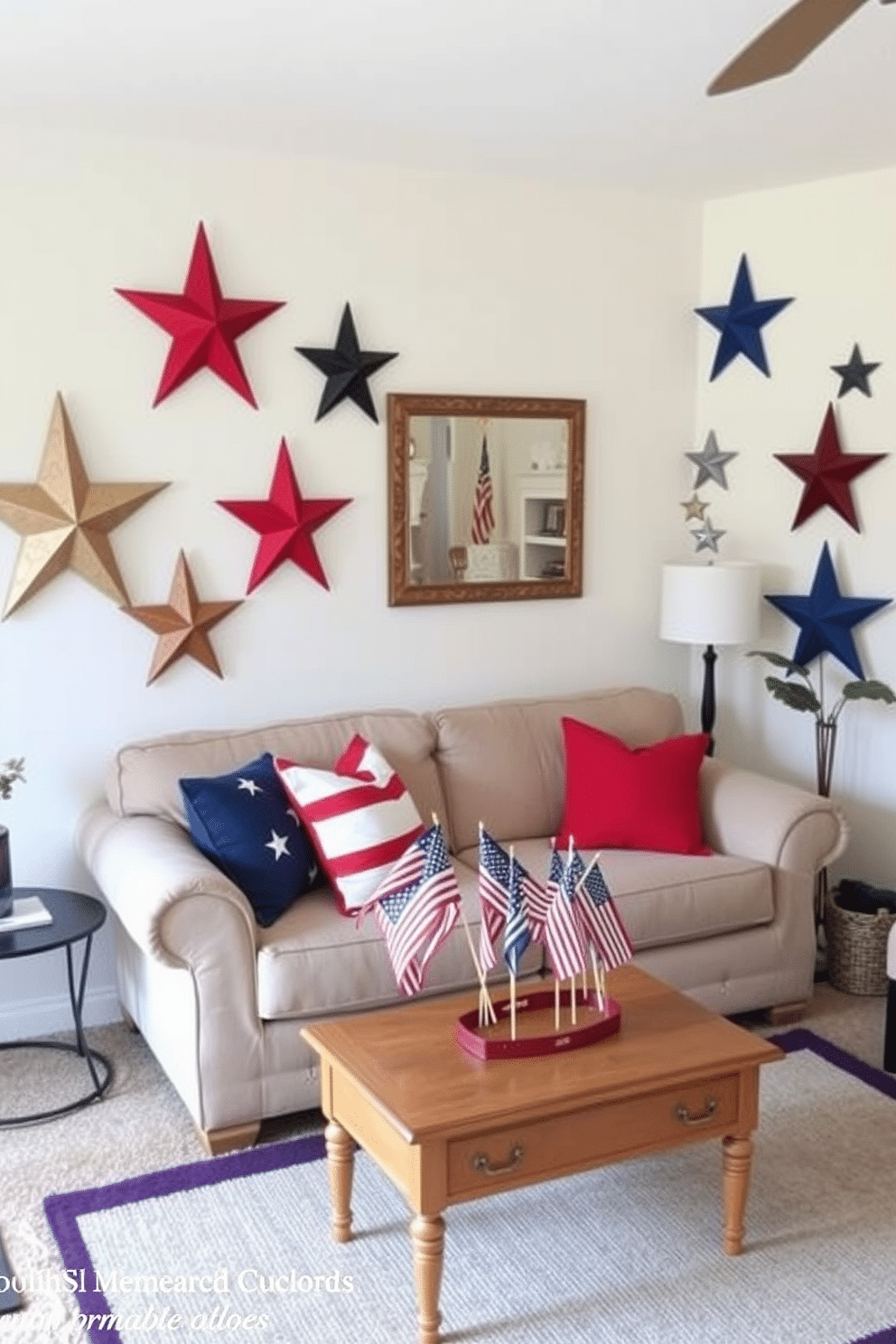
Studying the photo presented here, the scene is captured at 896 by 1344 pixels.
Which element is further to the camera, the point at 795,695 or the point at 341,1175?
the point at 795,695

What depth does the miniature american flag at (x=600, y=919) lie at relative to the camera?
2502mm

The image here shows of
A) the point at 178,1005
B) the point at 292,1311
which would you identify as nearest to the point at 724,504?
the point at 178,1005

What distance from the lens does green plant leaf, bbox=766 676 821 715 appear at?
395cm

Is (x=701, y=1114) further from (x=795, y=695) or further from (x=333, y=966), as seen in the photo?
(x=795, y=695)

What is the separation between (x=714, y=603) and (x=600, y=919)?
175 centimetres

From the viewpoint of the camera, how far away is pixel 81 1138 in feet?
9.75

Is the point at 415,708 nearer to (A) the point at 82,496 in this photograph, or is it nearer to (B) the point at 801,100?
(A) the point at 82,496

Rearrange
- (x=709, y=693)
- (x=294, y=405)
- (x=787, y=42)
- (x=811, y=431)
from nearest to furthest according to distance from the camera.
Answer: (x=787, y=42), (x=294, y=405), (x=811, y=431), (x=709, y=693)

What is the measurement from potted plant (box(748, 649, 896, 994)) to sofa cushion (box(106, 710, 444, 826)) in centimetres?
117

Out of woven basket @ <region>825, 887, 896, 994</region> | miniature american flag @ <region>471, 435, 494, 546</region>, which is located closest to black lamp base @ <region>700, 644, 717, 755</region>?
woven basket @ <region>825, 887, 896, 994</region>

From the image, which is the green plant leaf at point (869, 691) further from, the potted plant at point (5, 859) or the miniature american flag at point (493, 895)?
the potted plant at point (5, 859)

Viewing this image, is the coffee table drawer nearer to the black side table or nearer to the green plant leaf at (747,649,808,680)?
the black side table

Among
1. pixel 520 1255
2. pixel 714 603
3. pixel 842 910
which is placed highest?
pixel 714 603

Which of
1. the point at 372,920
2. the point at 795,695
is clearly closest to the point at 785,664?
the point at 795,695
